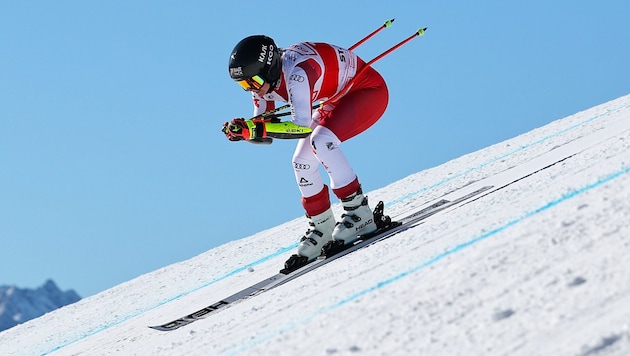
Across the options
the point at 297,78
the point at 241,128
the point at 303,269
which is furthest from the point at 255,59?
the point at 303,269

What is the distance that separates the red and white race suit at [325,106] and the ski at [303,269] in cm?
38

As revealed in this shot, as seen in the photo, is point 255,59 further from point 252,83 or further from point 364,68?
point 364,68

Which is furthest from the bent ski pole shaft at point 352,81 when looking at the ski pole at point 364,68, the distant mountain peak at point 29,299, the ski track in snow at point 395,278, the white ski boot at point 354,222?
the distant mountain peak at point 29,299

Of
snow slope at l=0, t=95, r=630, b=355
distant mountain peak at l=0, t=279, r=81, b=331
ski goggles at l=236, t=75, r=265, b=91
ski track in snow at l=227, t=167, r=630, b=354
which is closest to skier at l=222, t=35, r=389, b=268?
ski goggles at l=236, t=75, r=265, b=91

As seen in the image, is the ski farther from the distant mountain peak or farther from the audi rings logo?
the distant mountain peak

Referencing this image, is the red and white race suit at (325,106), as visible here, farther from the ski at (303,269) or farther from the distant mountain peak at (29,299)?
the distant mountain peak at (29,299)

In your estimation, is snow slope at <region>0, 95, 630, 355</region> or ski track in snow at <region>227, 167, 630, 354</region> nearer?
snow slope at <region>0, 95, 630, 355</region>

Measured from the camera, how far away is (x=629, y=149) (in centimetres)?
547

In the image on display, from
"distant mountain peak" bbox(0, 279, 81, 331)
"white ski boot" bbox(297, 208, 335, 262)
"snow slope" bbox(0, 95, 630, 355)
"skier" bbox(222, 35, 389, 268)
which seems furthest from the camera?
"distant mountain peak" bbox(0, 279, 81, 331)

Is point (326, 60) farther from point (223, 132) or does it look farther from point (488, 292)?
point (488, 292)

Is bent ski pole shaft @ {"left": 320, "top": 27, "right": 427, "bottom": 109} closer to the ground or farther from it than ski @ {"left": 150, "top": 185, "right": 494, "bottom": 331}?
farther from it

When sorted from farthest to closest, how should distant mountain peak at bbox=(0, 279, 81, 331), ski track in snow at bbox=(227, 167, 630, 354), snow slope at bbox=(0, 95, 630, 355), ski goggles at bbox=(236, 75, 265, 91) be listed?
distant mountain peak at bbox=(0, 279, 81, 331), ski goggles at bbox=(236, 75, 265, 91), ski track in snow at bbox=(227, 167, 630, 354), snow slope at bbox=(0, 95, 630, 355)

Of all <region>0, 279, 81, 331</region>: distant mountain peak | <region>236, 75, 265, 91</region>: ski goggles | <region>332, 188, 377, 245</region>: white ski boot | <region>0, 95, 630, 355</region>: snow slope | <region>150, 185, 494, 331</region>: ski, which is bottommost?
<region>0, 95, 630, 355</region>: snow slope

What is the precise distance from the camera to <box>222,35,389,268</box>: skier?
611cm
